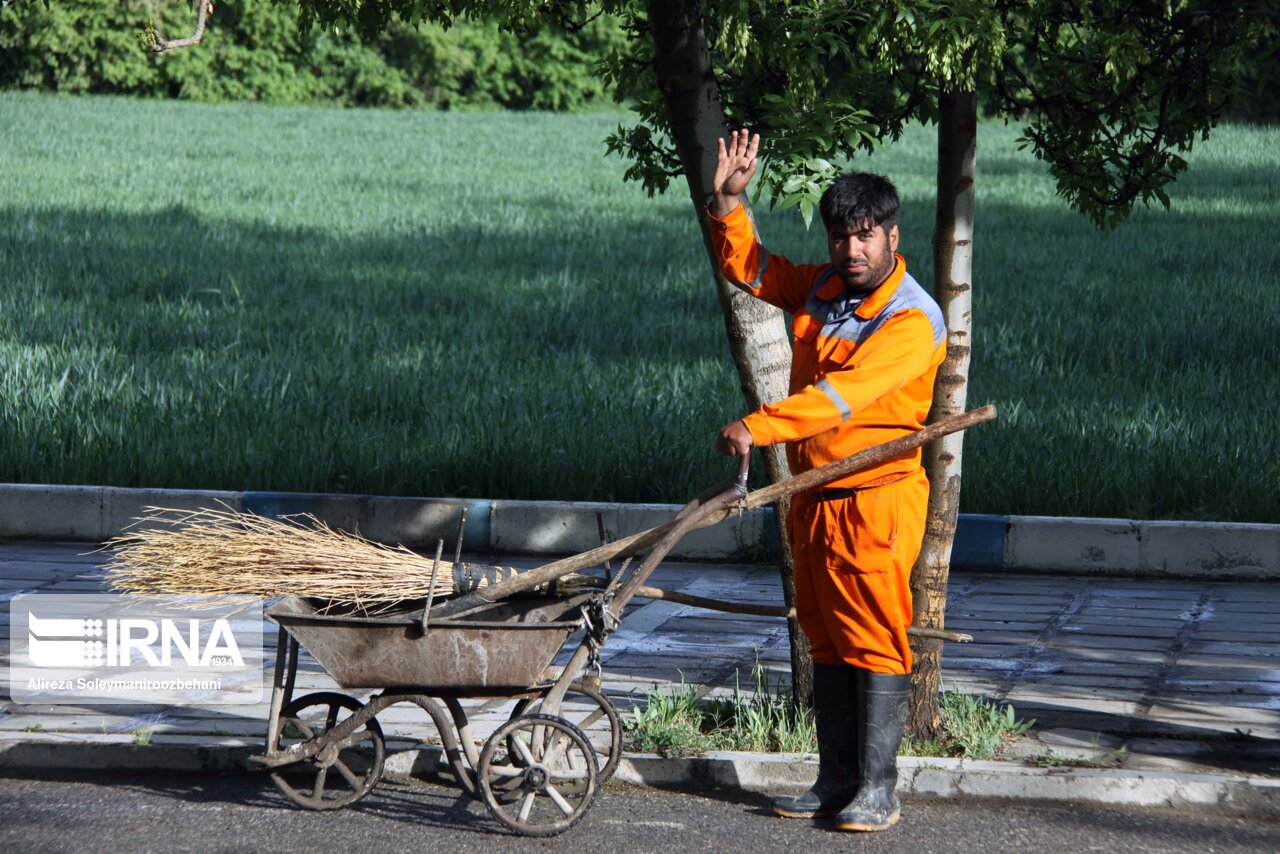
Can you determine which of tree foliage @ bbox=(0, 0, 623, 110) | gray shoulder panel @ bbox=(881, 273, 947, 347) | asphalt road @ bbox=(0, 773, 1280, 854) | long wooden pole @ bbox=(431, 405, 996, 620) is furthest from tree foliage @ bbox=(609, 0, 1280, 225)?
tree foliage @ bbox=(0, 0, 623, 110)

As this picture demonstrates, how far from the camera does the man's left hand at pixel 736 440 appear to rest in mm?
4516

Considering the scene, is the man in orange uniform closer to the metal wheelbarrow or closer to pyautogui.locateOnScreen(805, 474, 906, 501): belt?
pyautogui.locateOnScreen(805, 474, 906, 501): belt

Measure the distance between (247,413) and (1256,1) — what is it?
22.3ft

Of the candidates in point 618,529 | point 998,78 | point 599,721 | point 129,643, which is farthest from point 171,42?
point 618,529

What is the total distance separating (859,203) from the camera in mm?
4812

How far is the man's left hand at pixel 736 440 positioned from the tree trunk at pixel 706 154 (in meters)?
0.94

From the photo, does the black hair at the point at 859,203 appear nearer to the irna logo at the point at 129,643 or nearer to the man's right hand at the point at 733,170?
the man's right hand at the point at 733,170

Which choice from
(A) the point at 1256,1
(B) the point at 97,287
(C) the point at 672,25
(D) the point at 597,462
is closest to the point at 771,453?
(C) the point at 672,25

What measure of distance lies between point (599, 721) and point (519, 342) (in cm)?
782

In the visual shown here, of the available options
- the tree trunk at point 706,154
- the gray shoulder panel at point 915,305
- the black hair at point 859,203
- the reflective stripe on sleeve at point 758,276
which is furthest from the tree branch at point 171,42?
the gray shoulder panel at point 915,305

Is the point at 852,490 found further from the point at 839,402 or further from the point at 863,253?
the point at 863,253

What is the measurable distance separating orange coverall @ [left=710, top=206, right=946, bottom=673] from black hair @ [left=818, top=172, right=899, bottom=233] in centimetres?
20

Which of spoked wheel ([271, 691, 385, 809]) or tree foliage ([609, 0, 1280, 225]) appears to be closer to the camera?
tree foliage ([609, 0, 1280, 225])

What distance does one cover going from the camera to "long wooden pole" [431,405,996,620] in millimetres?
4605
